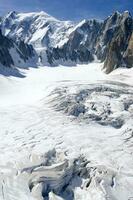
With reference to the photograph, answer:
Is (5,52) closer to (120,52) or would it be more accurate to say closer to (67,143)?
(120,52)

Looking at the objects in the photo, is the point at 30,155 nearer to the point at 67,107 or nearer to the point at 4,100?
the point at 67,107

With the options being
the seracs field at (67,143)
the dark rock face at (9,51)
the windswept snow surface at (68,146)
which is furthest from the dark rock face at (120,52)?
the windswept snow surface at (68,146)

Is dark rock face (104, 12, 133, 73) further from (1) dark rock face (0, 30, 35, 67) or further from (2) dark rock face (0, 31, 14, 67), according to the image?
(1) dark rock face (0, 30, 35, 67)

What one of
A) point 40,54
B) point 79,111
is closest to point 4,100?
point 79,111

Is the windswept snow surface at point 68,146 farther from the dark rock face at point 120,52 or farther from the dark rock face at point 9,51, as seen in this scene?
the dark rock face at point 9,51

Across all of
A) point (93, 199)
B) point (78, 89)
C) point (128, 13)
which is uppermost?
point (128, 13)

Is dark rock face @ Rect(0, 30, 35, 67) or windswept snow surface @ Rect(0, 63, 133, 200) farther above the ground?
dark rock face @ Rect(0, 30, 35, 67)

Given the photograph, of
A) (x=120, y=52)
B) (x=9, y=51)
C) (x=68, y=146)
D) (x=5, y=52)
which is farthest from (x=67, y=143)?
(x=9, y=51)

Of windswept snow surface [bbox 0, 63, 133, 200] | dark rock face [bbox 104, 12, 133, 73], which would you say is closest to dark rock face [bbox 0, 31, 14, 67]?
dark rock face [bbox 104, 12, 133, 73]
